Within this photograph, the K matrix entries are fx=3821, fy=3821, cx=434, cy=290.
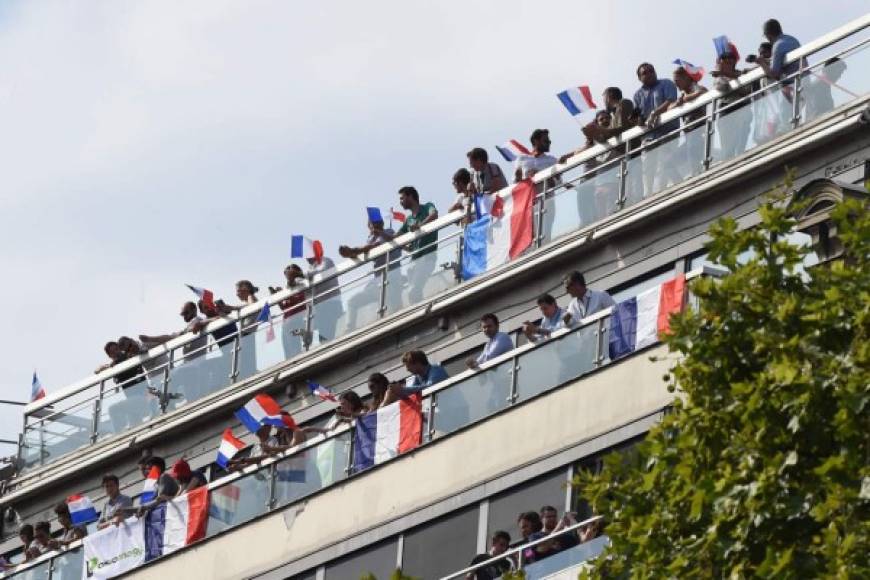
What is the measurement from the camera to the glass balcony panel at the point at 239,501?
44.1 meters

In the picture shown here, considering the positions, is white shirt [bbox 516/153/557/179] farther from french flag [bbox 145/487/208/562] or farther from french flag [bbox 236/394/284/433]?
french flag [bbox 145/487/208/562]

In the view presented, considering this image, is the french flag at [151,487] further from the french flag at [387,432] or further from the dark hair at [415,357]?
the dark hair at [415,357]

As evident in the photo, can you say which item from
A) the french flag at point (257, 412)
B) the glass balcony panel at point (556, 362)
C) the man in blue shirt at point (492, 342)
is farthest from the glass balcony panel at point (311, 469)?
the glass balcony panel at point (556, 362)

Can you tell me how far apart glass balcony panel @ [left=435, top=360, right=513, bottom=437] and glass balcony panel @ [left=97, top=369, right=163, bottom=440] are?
946cm

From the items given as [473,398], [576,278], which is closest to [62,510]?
[473,398]

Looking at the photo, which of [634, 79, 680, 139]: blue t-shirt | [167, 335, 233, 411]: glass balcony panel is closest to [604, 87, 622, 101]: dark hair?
[634, 79, 680, 139]: blue t-shirt

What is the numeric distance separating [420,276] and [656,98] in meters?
4.68

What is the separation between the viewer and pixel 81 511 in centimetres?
4847

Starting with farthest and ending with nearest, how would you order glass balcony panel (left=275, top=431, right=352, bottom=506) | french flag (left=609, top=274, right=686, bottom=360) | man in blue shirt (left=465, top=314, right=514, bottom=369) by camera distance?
1. glass balcony panel (left=275, top=431, right=352, bottom=506)
2. man in blue shirt (left=465, top=314, right=514, bottom=369)
3. french flag (left=609, top=274, right=686, bottom=360)

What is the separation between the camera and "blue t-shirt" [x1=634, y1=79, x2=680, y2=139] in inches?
1665

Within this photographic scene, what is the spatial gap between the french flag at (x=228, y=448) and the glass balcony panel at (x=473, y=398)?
18.2 ft

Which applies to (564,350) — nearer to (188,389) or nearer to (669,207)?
(669,207)

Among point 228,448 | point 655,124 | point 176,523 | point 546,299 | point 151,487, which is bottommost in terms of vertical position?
point 546,299

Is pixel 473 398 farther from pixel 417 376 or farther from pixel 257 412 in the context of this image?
pixel 257 412
